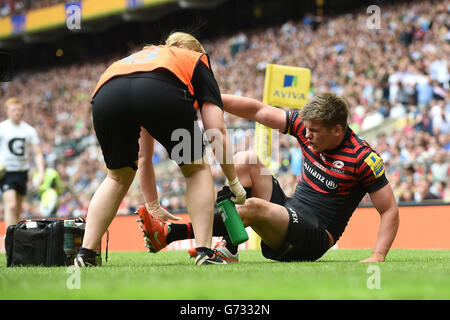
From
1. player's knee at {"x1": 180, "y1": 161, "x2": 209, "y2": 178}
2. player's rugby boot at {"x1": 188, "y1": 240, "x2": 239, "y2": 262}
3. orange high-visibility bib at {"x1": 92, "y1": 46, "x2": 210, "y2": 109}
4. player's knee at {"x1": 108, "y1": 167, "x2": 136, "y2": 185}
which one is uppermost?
orange high-visibility bib at {"x1": 92, "y1": 46, "x2": 210, "y2": 109}

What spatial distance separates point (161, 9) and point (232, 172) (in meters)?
19.7

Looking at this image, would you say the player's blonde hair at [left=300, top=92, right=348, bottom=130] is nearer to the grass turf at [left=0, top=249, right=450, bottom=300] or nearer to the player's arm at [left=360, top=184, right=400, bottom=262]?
the player's arm at [left=360, top=184, right=400, bottom=262]

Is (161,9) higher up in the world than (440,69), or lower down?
higher up

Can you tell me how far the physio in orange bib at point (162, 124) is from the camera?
146 inches

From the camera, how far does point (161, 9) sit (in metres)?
22.8

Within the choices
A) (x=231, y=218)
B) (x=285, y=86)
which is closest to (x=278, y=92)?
(x=285, y=86)

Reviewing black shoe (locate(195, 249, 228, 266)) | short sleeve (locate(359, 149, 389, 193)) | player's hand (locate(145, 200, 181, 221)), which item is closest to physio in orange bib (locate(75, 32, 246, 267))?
black shoe (locate(195, 249, 228, 266))

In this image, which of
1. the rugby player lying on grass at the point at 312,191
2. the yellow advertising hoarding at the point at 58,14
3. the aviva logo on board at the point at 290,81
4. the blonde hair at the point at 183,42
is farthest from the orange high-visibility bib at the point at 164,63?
the yellow advertising hoarding at the point at 58,14

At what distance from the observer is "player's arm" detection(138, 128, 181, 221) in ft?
14.9

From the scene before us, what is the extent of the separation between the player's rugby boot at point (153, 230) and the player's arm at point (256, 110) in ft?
3.11

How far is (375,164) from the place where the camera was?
411cm

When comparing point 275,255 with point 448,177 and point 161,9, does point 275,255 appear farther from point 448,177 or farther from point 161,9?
point 161,9

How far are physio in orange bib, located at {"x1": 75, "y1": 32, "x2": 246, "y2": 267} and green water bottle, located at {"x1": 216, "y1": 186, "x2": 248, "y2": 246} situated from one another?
6 centimetres
